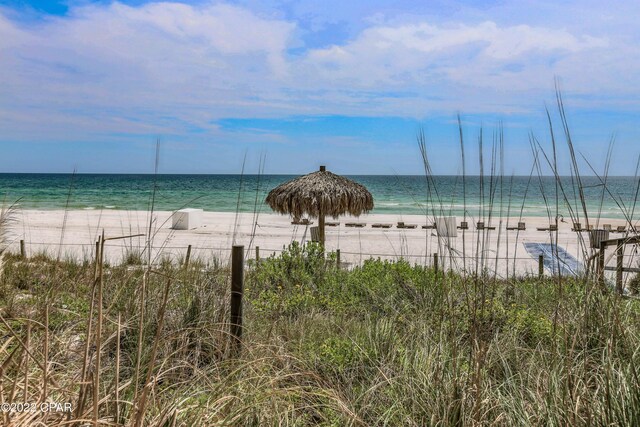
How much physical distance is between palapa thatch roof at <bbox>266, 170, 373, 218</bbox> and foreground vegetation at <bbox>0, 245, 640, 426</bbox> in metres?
4.66

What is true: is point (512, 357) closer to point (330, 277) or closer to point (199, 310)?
point (199, 310)

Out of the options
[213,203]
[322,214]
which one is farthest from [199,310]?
[213,203]

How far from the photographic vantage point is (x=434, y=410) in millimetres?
2363

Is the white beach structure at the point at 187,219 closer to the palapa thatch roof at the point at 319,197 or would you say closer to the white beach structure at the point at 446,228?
the white beach structure at the point at 446,228

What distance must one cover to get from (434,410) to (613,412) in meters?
0.74

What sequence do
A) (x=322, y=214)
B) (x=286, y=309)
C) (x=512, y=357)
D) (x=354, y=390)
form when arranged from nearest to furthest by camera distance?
(x=354, y=390)
(x=512, y=357)
(x=286, y=309)
(x=322, y=214)

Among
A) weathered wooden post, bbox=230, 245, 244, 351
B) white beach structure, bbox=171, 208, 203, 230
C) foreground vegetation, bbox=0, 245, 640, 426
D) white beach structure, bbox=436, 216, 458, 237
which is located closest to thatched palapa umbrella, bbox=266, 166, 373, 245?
white beach structure, bbox=436, 216, 458, 237

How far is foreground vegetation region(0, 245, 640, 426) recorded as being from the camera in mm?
1981

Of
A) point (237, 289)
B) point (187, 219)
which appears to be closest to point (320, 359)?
point (237, 289)

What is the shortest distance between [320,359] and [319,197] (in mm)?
7415

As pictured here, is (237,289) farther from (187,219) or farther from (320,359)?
(187,219)

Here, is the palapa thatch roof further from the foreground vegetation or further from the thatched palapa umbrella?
the foreground vegetation

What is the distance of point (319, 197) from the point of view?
10.7 m

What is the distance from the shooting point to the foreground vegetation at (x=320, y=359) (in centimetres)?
198
